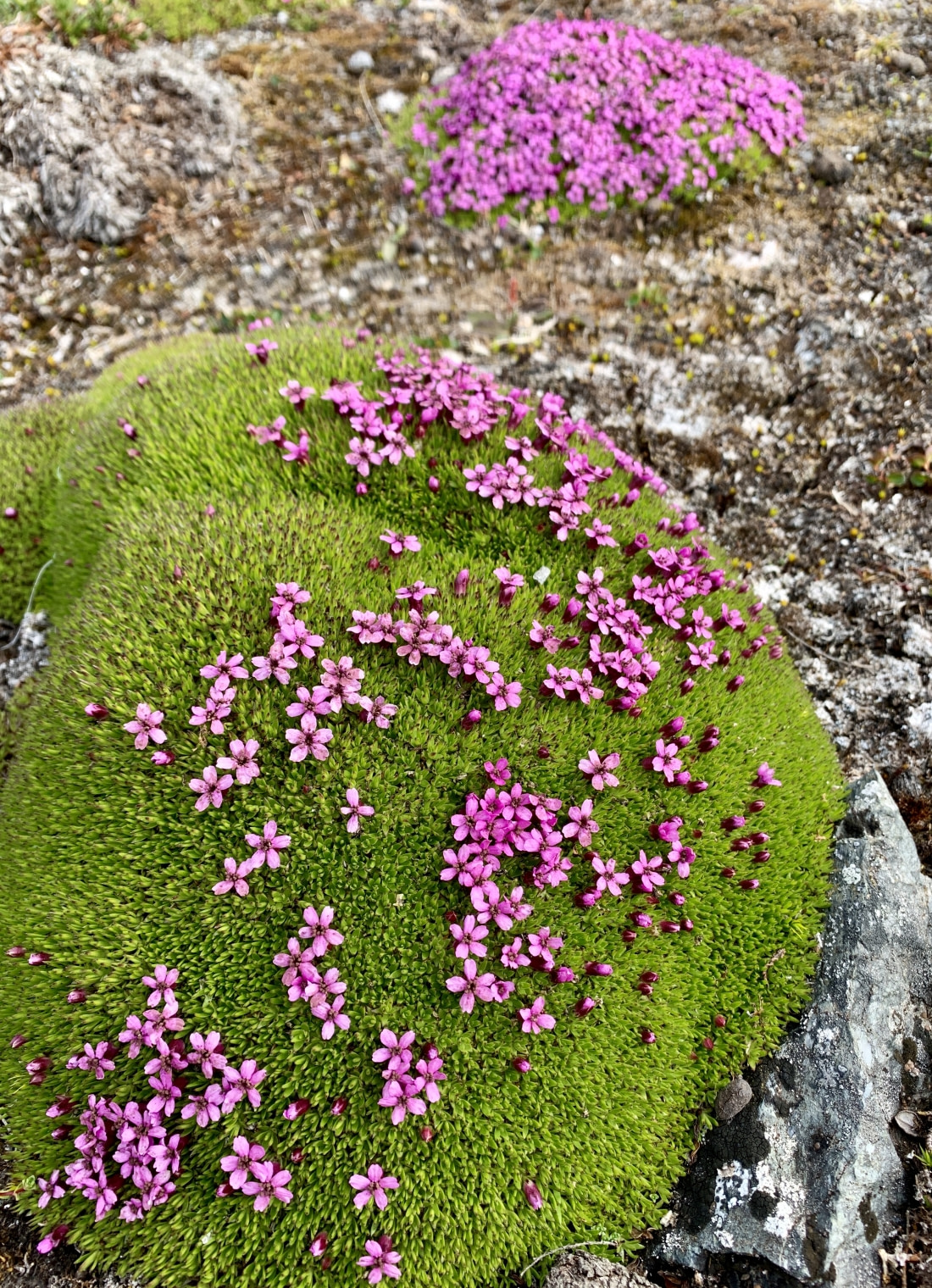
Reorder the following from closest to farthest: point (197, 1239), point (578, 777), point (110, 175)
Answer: point (197, 1239) → point (578, 777) → point (110, 175)

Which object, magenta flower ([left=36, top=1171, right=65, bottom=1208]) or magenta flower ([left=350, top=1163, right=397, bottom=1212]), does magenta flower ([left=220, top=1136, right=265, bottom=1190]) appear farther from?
magenta flower ([left=36, top=1171, right=65, bottom=1208])

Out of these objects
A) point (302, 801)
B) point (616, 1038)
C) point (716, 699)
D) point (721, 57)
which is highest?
point (721, 57)

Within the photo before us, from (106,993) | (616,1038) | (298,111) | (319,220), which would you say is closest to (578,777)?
(616,1038)

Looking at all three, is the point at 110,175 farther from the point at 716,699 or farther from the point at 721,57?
the point at 716,699

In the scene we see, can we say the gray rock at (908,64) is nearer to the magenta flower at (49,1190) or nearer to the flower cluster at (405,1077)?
the flower cluster at (405,1077)

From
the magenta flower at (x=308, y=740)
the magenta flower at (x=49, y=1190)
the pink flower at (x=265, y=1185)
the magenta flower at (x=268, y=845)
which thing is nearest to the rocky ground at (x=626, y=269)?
the magenta flower at (x=308, y=740)

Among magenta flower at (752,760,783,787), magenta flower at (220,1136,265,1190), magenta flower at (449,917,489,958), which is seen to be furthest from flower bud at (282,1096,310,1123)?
magenta flower at (752,760,783,787)

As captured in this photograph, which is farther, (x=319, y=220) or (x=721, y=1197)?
(x=319, y=220)

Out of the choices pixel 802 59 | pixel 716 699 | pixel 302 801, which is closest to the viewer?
pixel 302 801
